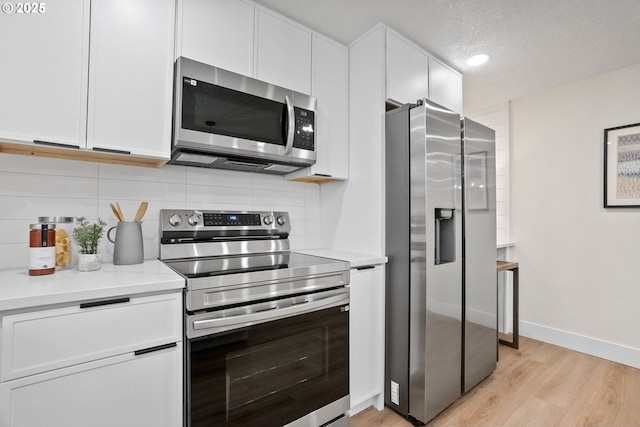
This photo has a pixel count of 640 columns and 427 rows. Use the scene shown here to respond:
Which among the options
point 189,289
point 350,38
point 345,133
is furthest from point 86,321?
point 350,38

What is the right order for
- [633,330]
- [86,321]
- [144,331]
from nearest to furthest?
[86,321], [144,331], [633,330]

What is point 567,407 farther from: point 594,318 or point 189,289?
point 189,289

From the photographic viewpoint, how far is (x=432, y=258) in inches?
72.4

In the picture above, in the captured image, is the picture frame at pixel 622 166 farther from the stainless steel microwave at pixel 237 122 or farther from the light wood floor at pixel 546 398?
the stainless steel microwave at pixel 237 122

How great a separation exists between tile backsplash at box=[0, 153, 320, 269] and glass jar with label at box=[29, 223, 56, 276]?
0.27m

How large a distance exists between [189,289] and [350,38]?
196 centimetres

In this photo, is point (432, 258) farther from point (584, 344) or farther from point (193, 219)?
point (584, 344)

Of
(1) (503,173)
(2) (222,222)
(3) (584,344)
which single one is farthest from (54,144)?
(3) (584,344)

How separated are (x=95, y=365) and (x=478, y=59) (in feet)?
9.95

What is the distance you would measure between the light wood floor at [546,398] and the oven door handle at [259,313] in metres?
0.82

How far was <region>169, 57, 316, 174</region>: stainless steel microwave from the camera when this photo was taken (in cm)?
153

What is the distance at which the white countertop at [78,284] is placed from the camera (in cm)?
97

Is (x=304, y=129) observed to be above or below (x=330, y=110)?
below

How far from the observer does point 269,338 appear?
1406mm
